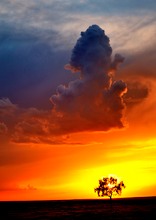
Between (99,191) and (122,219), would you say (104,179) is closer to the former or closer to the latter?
(99,191)

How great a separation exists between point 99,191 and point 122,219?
36347 mm

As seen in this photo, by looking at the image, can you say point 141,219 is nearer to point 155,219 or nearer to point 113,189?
point 155,219

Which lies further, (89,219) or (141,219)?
(89,219)

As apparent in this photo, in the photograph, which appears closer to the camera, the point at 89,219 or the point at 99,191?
the point at 89,219

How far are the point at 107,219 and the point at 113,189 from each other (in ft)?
124

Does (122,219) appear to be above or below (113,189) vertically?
below

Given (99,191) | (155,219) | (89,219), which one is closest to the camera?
(155,219)

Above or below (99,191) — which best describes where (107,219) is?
below

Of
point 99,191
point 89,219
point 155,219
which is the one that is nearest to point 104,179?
point 99,191

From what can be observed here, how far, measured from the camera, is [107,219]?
77.1 meters

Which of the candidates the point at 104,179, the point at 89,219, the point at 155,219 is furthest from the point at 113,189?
the point at 155,219

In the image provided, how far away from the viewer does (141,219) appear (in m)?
74.7

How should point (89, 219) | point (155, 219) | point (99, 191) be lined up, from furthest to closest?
point (99, 191), point (89, 219), point (155, 219)

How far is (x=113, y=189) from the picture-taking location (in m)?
114
